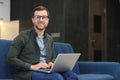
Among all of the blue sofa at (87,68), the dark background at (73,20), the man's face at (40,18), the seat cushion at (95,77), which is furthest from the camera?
the dark background at (73,20)

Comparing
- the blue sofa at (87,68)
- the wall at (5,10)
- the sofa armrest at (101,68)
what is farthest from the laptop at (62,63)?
the wall at (5,10)

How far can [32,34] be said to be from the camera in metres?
2.68

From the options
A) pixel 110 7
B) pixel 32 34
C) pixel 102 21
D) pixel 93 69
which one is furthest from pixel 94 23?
pixel 32 34

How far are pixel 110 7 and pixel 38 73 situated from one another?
4940mm

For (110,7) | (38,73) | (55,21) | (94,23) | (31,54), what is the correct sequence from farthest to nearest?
(110,7)
(94,23)
(55,21)
(31,54)
(38,73)

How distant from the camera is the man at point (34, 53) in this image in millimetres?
2381

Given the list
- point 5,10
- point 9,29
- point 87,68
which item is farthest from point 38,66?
point 5,10

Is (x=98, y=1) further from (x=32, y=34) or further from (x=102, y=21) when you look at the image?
(x=32, y=34)

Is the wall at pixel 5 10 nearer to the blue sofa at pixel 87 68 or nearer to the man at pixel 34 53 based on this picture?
the blue sofa at pixel 87 68

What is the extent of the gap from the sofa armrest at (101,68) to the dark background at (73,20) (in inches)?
88.9

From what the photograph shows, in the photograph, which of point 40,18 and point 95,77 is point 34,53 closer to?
point 40,18

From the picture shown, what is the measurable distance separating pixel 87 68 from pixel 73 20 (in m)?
2.61

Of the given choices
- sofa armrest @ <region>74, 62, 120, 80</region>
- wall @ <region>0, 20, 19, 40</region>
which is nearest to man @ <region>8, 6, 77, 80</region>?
sofa armrest @ <region>74, 62, 120, 80</region>

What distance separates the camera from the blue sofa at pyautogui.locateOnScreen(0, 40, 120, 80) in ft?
9.08
